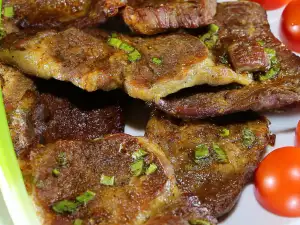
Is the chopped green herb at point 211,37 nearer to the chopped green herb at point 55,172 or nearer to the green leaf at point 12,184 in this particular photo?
the chopped green herb at point 55,172

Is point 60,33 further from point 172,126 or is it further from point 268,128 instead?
point 268,128

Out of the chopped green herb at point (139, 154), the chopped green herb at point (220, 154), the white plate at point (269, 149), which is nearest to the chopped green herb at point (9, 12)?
the white plate at point (269, 149)

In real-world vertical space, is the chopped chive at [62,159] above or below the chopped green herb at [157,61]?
below

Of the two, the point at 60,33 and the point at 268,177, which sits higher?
the point at 60,33

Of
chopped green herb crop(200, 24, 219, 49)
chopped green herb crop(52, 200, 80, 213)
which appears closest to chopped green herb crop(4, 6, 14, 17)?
chopped green herb crop(200, 24, 219, 49)

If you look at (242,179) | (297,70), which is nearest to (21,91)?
(242,179)

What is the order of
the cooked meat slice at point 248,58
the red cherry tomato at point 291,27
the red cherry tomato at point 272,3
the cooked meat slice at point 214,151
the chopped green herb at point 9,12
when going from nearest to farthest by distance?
the cooked meat slice at point 214,151 → the cooked meat slice at point 248,58 → the chopped green herb at point 9,12 → the red cherry tomato at point 291,27 → the red cherry tomato at point 272,3
